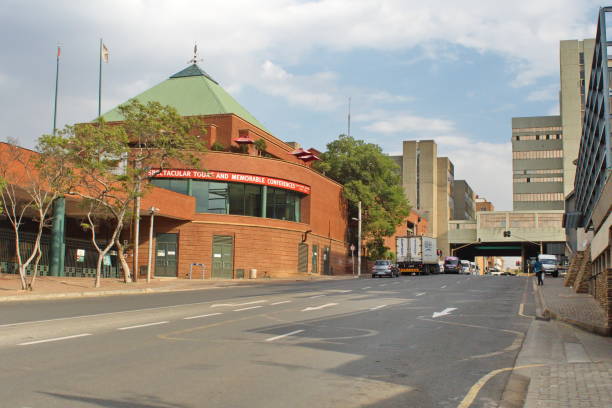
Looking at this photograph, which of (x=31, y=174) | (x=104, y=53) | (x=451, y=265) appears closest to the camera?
(x=31, y=174)

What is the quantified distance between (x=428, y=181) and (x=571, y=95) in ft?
106

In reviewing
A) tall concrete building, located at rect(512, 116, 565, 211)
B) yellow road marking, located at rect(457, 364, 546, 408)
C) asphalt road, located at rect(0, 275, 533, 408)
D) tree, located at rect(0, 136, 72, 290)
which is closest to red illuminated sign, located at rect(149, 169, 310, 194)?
tree, located at rect(0, 136, 72, 290)

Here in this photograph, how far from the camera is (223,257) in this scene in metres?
48.3

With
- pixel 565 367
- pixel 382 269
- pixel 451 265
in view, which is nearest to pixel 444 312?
pixel 565 367

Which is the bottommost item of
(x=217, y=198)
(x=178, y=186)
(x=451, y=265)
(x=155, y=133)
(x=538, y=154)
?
(x=451, y=265)

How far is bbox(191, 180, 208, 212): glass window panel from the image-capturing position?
48.5m

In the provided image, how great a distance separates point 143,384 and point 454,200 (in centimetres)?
15263

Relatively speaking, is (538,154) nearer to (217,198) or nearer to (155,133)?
(217,198)

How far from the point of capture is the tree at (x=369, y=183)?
6925 cm

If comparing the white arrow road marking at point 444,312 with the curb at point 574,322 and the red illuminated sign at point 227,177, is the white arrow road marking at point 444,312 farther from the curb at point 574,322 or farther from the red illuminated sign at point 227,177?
the red illuminated sign at point 227,177

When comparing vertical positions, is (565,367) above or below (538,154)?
below

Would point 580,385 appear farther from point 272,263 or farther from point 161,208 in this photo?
point 272,263

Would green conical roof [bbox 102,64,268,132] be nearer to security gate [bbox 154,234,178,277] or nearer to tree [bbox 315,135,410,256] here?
tree [bbox 315,135,410,256]

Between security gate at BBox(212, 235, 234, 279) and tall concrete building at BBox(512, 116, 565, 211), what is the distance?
90.5 metres
